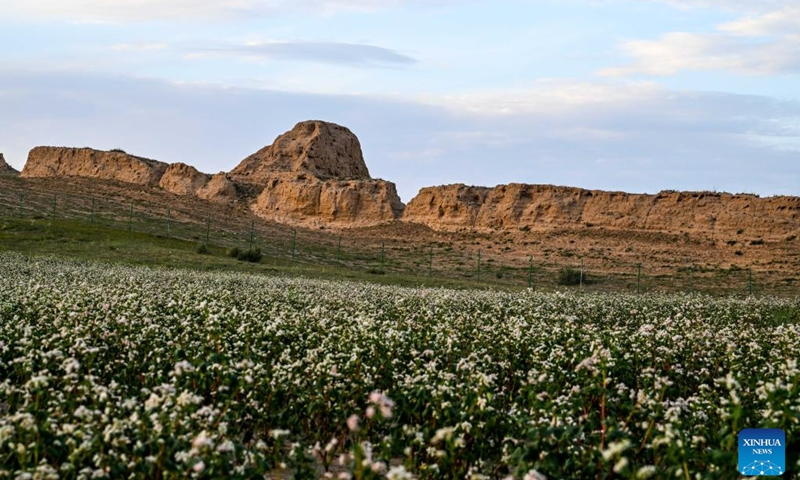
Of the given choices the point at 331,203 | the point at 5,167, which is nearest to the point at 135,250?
the point at 331,203

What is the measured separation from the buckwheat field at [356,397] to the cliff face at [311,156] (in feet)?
274

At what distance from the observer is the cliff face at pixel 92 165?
10094 centimetres

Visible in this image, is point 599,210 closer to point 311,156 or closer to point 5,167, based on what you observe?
point 311,156

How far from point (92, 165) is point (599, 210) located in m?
59.3

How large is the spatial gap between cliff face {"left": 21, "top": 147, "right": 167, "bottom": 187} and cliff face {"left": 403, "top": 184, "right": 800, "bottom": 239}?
31649 millimetres

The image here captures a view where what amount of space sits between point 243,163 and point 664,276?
61.7m

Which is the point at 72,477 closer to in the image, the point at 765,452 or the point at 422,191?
the point at 765,452

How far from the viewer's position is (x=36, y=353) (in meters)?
9.97

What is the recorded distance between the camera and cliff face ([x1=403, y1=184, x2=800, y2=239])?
7388cm

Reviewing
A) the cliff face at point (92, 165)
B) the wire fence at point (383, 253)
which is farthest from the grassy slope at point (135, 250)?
the cliff face at point (92, 165)

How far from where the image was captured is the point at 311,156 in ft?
333

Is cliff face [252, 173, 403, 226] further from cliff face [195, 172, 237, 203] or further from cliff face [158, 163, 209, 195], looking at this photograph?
cliff face [158, 163, 209, 195]

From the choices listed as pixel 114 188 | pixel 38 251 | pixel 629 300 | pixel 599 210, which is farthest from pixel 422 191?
pixel 629 300

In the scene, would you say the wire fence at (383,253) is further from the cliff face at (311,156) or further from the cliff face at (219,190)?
the cliff face at (311,156)
